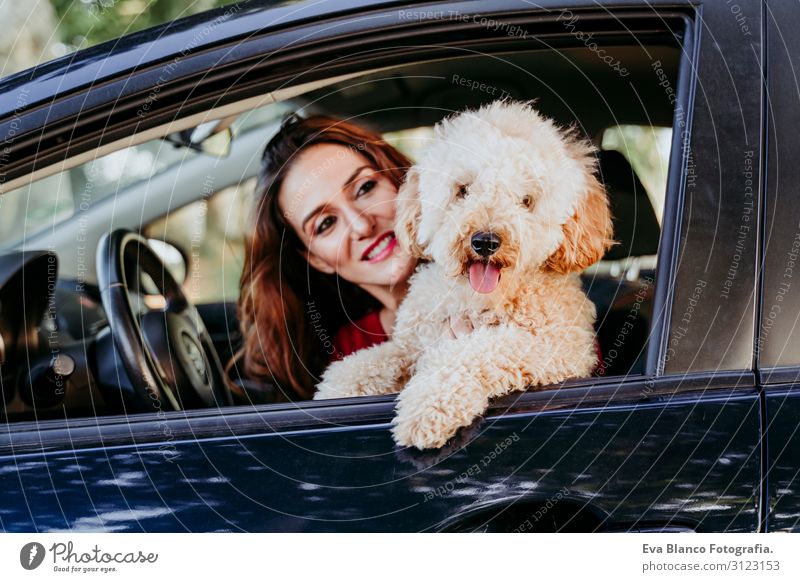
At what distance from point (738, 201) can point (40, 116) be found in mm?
1352

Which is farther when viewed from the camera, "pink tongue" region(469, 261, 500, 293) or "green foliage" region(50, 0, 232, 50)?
"green foliage" region(50, 0, 232, 50)

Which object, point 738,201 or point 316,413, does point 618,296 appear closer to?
point 738,201

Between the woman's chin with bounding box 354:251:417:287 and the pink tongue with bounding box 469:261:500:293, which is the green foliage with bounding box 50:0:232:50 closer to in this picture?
the woman's chin with bounding box 354:251:417:287

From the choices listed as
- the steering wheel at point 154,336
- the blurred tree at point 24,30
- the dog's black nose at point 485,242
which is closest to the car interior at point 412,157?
the steering wheel at point 154,336

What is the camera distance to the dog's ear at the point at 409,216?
1.70 metres

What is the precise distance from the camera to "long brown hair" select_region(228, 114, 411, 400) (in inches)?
68.6

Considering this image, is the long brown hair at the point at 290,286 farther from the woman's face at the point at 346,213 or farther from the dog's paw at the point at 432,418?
the dog's paw at the point at 432,418

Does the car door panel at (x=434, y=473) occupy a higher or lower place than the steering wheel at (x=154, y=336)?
lower

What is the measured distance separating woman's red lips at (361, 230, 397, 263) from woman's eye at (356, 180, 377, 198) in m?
0.10

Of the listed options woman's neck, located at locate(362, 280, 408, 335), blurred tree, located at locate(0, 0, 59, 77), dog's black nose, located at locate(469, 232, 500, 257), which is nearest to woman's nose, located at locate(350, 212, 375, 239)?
woman's neck, located at locate(362, 280, 408, 335)

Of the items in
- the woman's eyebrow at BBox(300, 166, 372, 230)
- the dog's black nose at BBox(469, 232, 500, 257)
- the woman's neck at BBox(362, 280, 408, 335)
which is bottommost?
the woman's neck at BBox(362, 280, 408, 335)

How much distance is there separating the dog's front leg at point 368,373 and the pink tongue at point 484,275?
23 centimetres

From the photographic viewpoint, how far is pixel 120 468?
1.55 meters
